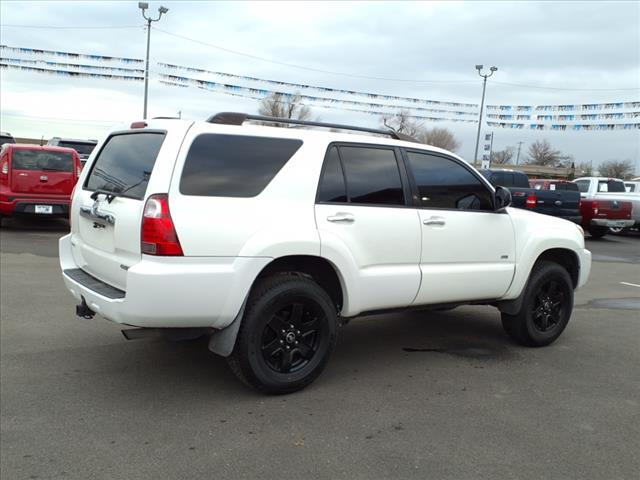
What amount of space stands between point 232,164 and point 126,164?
2.81 feet

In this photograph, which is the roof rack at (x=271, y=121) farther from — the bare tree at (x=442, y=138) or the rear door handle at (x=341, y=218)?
the bare tree at (x=442, y=138)

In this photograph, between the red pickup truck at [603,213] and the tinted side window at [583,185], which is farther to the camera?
the tinted side window at [583,185]

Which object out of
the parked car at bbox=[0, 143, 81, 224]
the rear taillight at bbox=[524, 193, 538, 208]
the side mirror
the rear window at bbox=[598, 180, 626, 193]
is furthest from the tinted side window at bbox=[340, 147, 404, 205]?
the rear window at bbox=[598, 180, 626, 193]

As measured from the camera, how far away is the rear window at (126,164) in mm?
3797

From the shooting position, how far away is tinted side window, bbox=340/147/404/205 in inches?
168

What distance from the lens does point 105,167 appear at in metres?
4.45

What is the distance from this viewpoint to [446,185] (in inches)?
189

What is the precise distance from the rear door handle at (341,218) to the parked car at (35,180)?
9499 millimetres

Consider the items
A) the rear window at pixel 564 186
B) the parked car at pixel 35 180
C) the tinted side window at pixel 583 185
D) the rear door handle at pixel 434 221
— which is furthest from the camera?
the tinted side window at pixel 583 185

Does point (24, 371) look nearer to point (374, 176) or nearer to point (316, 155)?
point (316, 155)

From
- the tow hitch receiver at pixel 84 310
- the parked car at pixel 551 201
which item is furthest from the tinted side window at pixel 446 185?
the parked car at pixel 551 201

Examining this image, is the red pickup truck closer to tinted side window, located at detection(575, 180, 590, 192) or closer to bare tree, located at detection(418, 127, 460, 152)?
tinted side window, located at detection(575, 180, 590, 192)

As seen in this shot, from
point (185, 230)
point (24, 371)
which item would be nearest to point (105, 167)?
point (185, 230)

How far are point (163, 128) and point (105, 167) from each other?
877 millimetres
